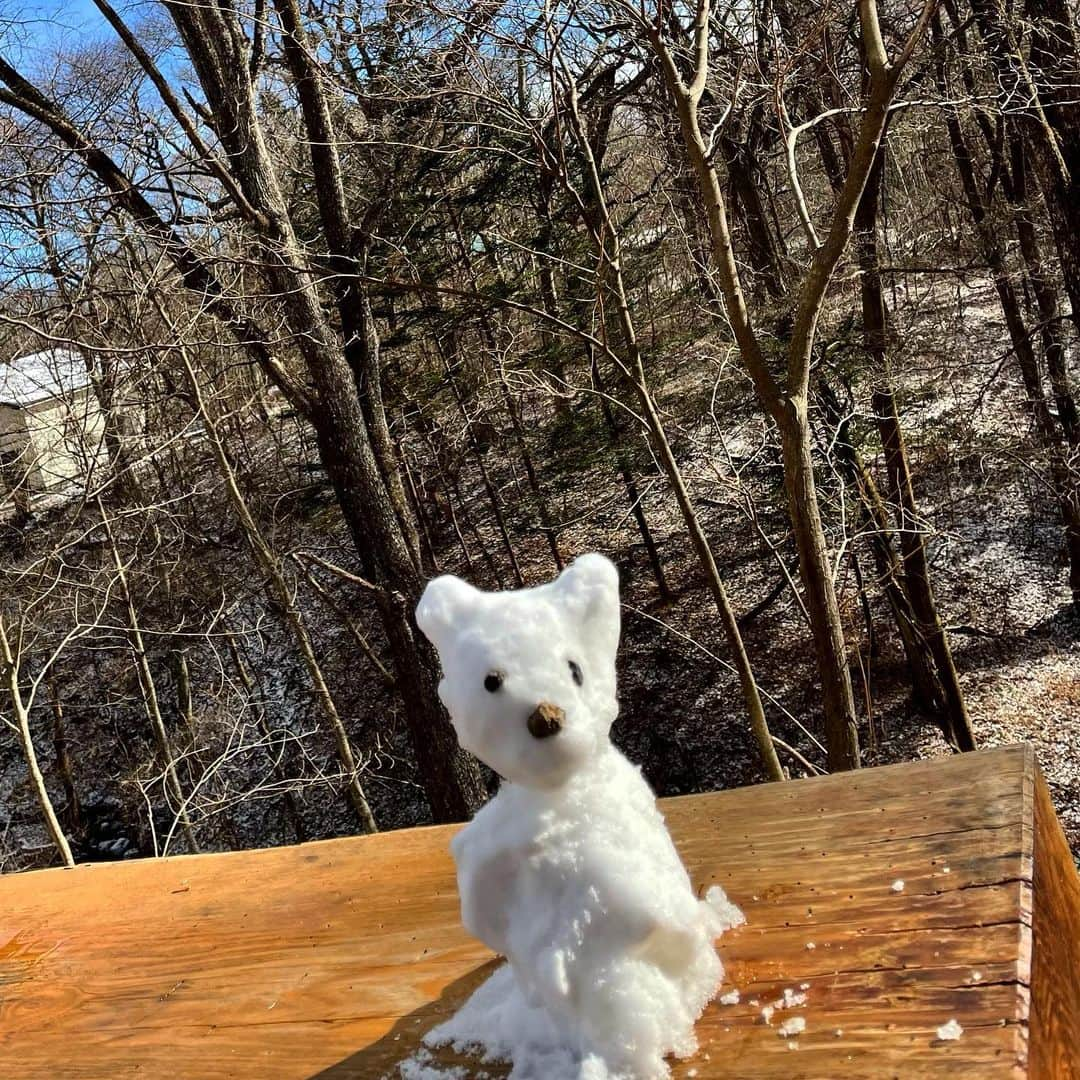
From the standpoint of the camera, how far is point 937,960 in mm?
882

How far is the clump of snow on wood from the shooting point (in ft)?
2.52

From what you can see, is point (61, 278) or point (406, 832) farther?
point (61, 278)

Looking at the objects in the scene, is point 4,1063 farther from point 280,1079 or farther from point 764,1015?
point 764,1015

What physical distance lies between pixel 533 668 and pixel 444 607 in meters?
0.14

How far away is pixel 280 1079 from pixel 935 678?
7.88m

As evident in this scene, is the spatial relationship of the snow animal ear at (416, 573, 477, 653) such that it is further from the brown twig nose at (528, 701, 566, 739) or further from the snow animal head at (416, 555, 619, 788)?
the brown twig nose at (528, 701, 566, 739)

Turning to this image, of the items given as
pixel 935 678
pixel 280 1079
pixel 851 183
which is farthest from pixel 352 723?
pixel 280 1079

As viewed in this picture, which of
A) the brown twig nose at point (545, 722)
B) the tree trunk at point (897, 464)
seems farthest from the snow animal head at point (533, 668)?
the tree trunk at point (897, 464)

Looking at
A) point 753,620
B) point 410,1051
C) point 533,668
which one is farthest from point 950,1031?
→ point 753,620

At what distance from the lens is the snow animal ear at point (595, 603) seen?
984 millimetres

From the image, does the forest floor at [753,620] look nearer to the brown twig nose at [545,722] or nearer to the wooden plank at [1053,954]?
the wooden plank at [1053,954]

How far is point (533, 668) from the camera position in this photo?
0.93 metres

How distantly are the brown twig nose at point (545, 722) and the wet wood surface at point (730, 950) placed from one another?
33 centimetres

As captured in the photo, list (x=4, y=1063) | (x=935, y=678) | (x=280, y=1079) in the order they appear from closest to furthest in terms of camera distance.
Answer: (x=280, y=1079) < (x=4, y=1063) < (x=935, y=678)
